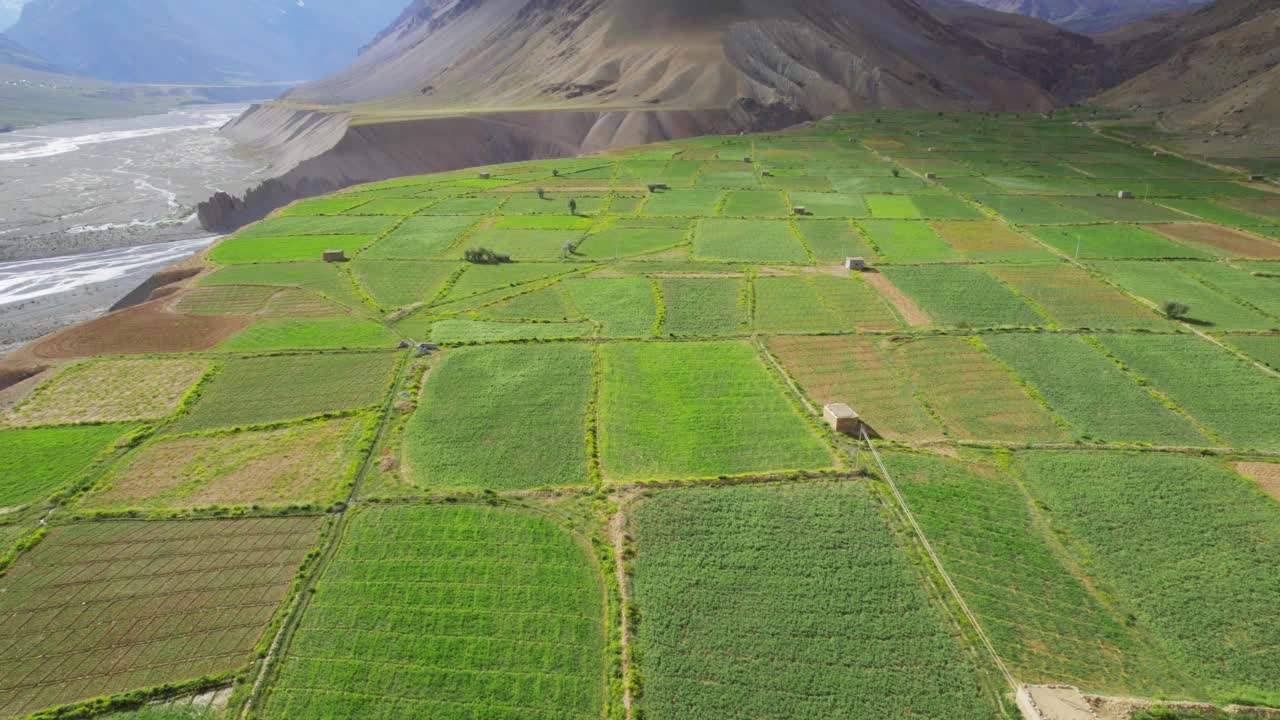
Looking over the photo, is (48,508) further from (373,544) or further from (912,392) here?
(912,392)

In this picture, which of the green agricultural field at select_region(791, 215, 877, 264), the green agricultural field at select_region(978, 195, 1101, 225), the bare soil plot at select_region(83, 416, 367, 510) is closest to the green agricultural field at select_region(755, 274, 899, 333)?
the green agricultural field at select_region(791, 215, 877, 264)

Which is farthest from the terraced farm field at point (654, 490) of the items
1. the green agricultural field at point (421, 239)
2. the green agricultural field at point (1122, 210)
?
the green agricultural field at point (1122, 210)

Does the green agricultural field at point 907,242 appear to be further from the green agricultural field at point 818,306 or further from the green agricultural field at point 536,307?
the green agricultural field at point 536,307

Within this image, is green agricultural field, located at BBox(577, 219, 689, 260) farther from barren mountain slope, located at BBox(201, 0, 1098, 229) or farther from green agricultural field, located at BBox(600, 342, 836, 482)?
barren mountain slope, located at BBox(201, 0, 1098, 229)

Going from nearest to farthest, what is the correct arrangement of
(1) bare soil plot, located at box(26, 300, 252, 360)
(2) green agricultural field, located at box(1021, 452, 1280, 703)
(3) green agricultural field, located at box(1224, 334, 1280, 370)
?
(2) green agricultural field, located at box(1021, 452, 1280, 703)
(3) green agricultural field, located at box(1224, 334, 1280, 370)
(1) bare soil plot, located at box(26, 300, 252, 360)

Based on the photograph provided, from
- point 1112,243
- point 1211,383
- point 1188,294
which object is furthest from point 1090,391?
point 1112,243

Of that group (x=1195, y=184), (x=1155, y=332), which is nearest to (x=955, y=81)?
(x=1195, y=184)

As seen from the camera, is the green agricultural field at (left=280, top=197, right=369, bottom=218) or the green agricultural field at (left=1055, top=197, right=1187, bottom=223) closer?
the green agricultural field at (left=1055, top=197, right=1187, bottom=223)
